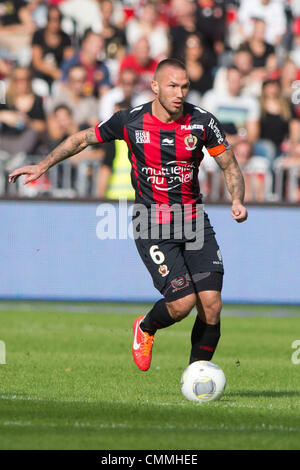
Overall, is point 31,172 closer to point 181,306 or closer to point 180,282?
point 180,282

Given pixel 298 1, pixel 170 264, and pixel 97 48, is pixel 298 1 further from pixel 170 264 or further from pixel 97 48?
pixel 170 264

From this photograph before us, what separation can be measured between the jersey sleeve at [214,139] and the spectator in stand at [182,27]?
31.7 feet

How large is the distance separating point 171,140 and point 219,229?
8118 mm

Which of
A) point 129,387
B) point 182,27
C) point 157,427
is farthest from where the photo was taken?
point 182,27

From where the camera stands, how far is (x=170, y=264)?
8172mm

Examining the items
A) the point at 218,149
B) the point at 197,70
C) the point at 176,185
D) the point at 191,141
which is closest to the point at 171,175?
the point at 176,185

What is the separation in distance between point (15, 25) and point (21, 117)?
3.29m

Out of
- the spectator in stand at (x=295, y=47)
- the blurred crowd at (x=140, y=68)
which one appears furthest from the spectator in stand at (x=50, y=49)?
the spectator in stand at (x=295, y=47)

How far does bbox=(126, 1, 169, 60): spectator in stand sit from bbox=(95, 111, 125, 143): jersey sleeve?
10070 millimetres

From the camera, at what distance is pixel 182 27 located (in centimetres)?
1808

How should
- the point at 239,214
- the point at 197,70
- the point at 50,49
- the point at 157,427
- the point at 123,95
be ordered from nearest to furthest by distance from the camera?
1. the point at 157,427
2. the point at 239,214
3. the point at 123,95
4. the point at 197,70
5. the point at 50,49

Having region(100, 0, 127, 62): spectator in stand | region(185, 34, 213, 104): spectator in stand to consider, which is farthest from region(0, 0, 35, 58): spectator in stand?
region(185, 34, 213, 104): spectator in stand

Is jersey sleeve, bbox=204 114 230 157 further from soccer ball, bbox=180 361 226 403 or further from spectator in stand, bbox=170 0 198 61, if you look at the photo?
spectator in stand, bbox=170 0 198 61
